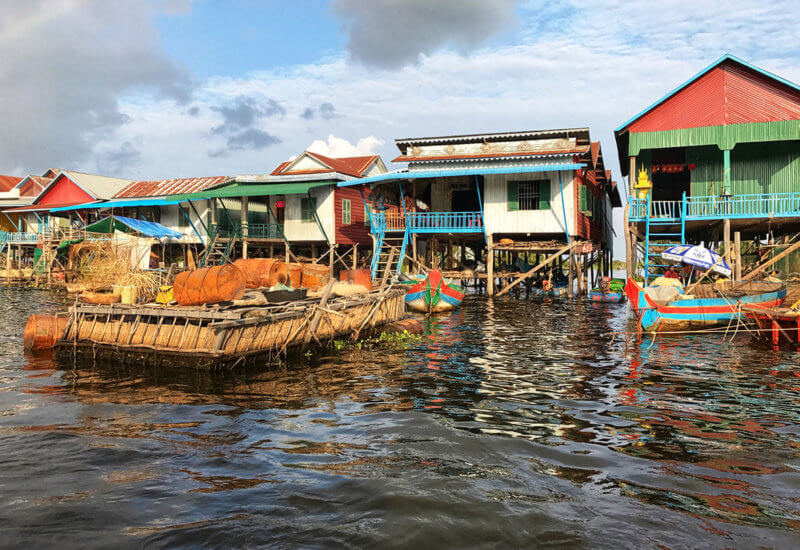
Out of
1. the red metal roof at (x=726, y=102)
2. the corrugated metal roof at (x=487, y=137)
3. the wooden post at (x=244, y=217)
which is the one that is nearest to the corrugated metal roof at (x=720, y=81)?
the red metal roof at (x=726, y=102)

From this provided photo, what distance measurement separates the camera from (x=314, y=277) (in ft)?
55.4

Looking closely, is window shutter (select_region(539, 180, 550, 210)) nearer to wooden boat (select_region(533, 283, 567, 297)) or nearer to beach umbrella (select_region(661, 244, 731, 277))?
wooden boat (select_region(533, 283, 567, 297))

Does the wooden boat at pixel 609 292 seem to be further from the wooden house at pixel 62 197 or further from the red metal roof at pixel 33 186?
the red metal roof at pixel 33 186

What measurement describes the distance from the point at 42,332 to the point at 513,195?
63.4 ft

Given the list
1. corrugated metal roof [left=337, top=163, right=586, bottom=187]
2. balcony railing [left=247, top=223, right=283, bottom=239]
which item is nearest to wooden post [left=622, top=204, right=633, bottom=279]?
corrugated metal roof [left=337, top=163, right=586, bottom=187]

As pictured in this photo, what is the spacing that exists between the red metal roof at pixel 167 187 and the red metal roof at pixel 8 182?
51.9 feet

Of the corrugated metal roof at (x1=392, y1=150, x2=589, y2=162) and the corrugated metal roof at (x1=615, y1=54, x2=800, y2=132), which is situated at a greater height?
the corrugated metal roof at (x1=615, y1=54, x2=800, y2=132)

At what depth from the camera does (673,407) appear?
8.10 meters

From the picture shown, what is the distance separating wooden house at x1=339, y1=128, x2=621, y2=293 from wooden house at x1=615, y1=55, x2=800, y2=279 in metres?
2.74

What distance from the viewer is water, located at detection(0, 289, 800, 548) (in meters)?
4.56

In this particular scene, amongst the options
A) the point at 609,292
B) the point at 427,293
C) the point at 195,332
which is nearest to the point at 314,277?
the point at 427,293

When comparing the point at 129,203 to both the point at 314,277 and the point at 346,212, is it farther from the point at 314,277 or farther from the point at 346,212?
the point at 314,277

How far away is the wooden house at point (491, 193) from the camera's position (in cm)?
2433

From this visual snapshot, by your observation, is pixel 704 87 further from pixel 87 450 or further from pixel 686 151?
pixel 87 450
